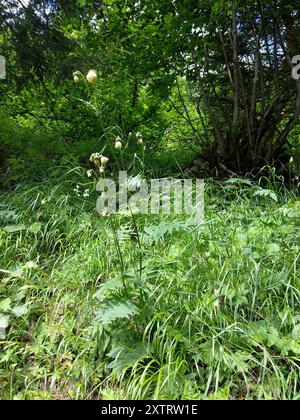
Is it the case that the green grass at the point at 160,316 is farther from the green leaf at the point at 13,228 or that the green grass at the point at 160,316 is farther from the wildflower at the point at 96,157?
the wildflower at the point at 96,157

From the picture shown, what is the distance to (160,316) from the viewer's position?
1645 mm

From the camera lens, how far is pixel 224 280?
1.86 metres

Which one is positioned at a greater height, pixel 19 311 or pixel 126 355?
pixel 19 311

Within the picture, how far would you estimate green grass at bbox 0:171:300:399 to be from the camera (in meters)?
1.47

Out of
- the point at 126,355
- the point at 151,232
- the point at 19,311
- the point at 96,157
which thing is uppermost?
the point at 96,157

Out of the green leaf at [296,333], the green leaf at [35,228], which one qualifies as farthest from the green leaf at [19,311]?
the green leaf at [296,333]

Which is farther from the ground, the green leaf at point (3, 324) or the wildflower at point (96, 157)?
the wildflower at point (96, 157)

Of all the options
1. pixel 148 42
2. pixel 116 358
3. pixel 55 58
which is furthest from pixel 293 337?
pixel 55 58

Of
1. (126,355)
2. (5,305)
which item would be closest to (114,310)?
(126,355)

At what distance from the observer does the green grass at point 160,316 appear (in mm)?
1468

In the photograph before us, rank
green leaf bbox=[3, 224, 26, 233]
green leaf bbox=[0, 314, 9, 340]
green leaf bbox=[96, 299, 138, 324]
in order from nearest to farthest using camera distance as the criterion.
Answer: green leaf bbox=[96, 299, 138, 324]
green leaf bbox=[0, 314, 9, 340]
green leaf bbox=[3, 224, 26, 233]

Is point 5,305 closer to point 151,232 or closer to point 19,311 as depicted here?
point 19,311

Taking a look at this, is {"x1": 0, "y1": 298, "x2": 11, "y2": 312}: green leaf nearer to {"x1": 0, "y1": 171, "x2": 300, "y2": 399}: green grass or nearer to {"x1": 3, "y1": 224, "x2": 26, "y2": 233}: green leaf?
{"x1": 0, "y1": 171, "x2": 300, "y2": 399}: green grass

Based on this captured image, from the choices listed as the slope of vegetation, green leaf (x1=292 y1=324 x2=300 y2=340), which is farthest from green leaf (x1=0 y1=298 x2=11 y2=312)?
green leaf (x1=292 y1=324 x2=300 y2=340)
